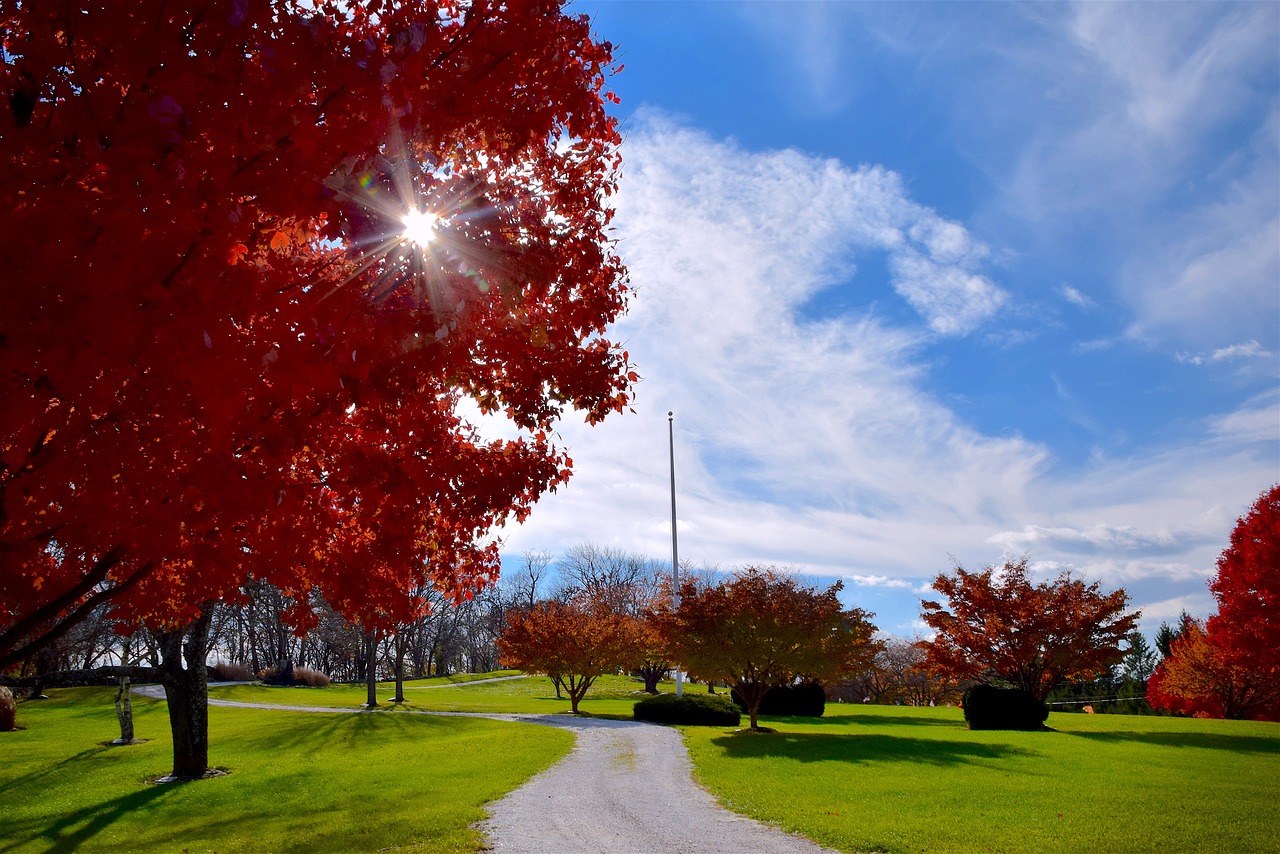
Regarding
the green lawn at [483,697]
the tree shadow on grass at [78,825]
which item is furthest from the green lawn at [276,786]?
the green lawn at [483,697]

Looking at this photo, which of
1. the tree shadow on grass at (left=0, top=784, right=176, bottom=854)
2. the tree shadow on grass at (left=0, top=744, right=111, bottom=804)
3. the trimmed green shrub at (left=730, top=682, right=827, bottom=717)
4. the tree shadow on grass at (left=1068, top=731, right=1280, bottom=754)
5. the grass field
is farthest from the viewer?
the trimmed green shrub at (left=730, top=682, right=827, bottom=717)

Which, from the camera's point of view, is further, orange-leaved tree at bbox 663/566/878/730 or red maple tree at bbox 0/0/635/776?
orange-leaved tree at bbox 663/566/878/730

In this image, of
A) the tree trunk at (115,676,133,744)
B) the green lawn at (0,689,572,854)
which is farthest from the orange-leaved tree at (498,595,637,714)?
the tree trunk at (115,676,133,744)

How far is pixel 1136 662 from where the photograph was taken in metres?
49.3

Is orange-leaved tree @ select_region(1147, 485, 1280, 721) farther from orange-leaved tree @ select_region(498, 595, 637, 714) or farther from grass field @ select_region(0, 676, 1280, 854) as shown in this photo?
orange-leaved tree @ select_region(498, 595, 637, 714)

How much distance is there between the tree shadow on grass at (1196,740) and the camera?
17672 millimetres

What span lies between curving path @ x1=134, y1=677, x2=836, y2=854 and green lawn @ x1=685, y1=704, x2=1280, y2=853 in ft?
1.79

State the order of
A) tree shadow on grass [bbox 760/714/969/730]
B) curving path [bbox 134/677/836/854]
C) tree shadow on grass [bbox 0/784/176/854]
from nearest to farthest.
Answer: curving path [bbox 134/677/836/854] → tree shadow on grass [bbox 0/784/176/854] → tree shadow on grass [bbox 760/714/969/730]

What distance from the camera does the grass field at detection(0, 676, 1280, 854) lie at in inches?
366

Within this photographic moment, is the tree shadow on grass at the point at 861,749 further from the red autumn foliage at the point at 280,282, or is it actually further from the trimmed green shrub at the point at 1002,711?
the red autumn foliage at the point at 280,282

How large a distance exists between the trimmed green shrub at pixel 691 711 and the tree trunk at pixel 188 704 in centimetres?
1487

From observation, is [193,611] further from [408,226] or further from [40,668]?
[40,668]

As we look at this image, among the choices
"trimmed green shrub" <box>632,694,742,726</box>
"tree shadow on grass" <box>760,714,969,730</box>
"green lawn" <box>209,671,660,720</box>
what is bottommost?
"green lawn" <box>209,671,660,720</box>

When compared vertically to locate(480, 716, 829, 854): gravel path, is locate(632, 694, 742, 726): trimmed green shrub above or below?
below
